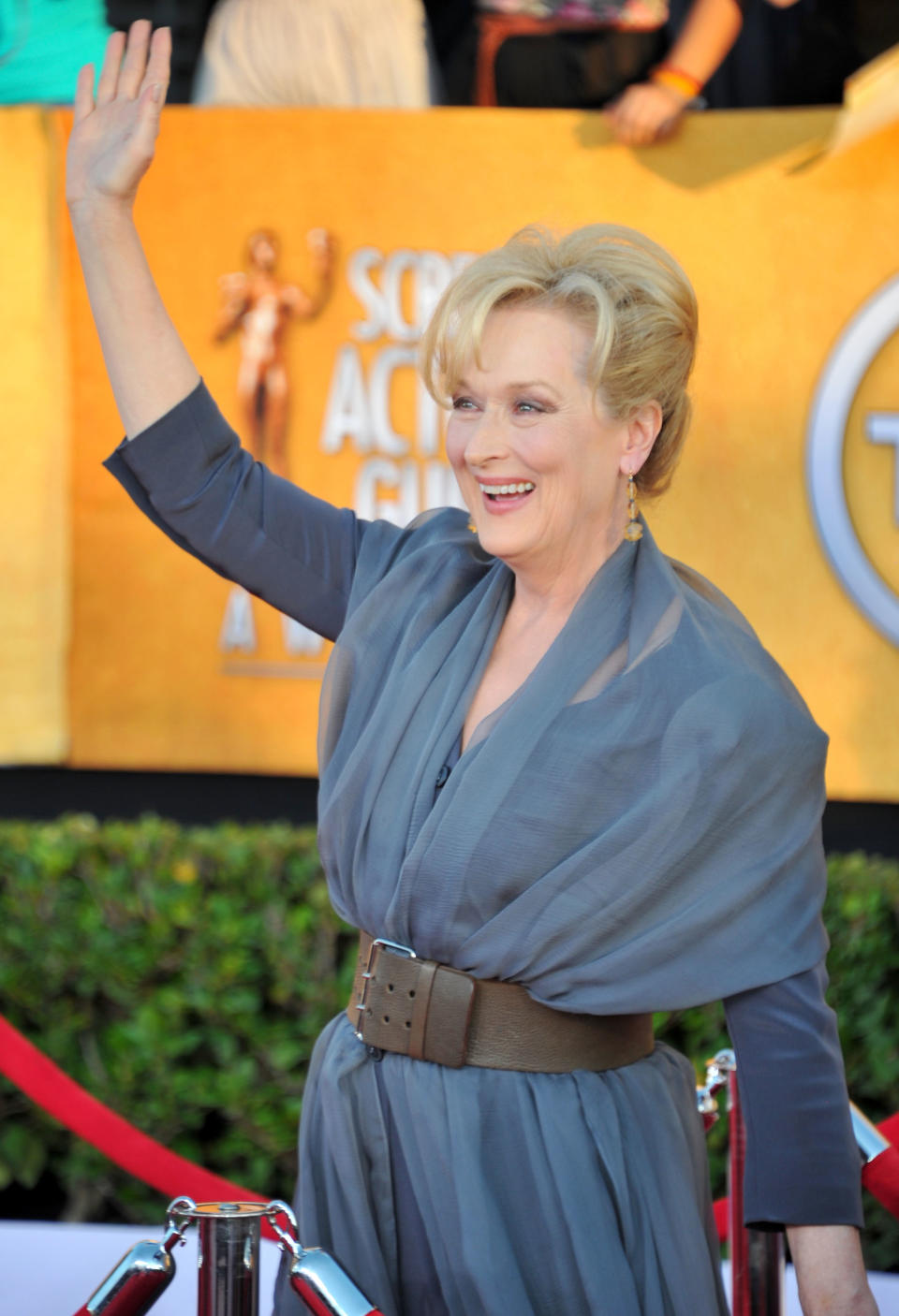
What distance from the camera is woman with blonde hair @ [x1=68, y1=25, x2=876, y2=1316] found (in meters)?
1.76

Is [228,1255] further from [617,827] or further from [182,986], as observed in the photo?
[182,986]

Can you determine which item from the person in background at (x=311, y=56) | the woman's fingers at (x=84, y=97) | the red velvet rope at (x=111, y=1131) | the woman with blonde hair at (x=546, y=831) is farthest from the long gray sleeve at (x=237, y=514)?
the person in background at (x=311, y=56)

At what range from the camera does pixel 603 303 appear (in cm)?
182

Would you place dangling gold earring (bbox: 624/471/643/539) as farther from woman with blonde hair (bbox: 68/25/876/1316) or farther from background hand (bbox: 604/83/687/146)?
background hand (bbox: 604/83/687/146)

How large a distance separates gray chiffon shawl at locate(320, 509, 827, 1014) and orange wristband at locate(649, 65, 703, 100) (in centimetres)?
274

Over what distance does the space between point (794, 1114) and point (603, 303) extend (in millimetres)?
987

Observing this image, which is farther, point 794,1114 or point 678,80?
point 678,80

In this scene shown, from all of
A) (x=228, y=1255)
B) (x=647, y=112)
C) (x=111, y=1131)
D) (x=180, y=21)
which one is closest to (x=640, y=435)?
(x=228, y=1255)

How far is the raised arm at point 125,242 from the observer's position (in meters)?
1.92

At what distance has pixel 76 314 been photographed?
4.43 m

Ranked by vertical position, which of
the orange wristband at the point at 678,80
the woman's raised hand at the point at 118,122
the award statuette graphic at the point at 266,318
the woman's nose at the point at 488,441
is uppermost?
the orange wristband at the point at 678,80

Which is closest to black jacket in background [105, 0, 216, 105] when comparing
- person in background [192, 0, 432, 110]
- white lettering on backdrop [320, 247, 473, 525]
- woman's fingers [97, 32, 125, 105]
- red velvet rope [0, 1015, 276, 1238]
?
person in background [192, 0, 432, 110]

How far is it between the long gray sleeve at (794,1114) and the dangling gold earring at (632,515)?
610mm

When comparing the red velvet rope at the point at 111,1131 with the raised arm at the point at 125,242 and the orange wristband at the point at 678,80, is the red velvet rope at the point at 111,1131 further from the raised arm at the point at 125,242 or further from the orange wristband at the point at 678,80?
the orange wristband at the point at 678,80
